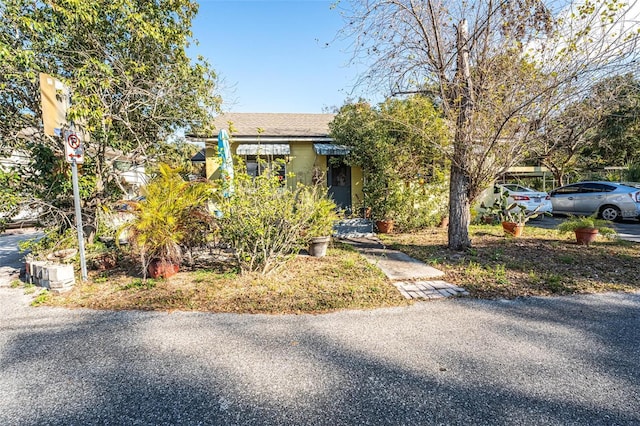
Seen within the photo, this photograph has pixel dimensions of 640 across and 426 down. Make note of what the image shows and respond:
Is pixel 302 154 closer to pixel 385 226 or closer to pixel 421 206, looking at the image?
pixel 385 226

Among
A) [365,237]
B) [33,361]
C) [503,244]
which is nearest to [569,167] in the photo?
[503,244]

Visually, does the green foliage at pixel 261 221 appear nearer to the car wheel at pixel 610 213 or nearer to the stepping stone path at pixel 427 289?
the stepping stone path at pixel 427 289

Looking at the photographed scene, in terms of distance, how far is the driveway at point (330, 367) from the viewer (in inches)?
78.5

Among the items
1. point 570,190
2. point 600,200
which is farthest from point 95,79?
point 570,190

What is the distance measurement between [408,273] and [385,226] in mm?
4054

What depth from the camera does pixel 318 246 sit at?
20.6ft

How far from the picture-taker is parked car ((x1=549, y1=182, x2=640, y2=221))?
10.5m

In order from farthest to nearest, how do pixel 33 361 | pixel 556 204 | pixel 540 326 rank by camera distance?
pixel 556 204
pixel 540 326
pixel 33 361

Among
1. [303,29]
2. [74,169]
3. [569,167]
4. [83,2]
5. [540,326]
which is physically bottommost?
[540,326]

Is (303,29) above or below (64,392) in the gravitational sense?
above

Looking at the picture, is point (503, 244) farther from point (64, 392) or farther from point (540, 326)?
point (64, 392)

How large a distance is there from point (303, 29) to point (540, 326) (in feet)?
24.7

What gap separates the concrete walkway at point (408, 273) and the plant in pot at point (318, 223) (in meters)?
1.02

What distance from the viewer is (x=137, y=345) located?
2.92 m
